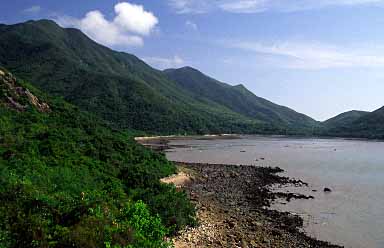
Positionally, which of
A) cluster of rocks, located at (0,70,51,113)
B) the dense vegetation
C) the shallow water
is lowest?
the shallow water

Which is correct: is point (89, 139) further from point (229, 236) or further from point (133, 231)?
point (133, 231)

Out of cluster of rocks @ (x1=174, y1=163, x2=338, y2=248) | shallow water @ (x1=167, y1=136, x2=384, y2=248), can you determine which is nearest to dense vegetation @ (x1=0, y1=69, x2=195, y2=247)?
cluster of rocks @ (x1=174, y1=163, x2=338, y2=248)

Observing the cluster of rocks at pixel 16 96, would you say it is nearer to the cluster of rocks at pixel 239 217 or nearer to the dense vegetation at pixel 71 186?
the dense vegetation at pixel 71 186

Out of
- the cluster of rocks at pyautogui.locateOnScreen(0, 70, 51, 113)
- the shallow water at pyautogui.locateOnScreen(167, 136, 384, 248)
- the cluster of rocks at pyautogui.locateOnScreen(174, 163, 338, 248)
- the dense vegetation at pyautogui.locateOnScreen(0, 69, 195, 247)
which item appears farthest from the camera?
the cluster of rocks at pyautogui.locateOnScreen(0, 70, 51, 113)

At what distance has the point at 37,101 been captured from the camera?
48875 millimetres

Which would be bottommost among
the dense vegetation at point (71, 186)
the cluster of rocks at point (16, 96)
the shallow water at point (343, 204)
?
the shallow water at point (343, 204)

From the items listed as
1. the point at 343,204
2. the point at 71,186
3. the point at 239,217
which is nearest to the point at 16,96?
the point at 71,186

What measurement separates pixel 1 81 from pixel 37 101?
5248 mm

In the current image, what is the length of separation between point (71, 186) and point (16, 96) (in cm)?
2397

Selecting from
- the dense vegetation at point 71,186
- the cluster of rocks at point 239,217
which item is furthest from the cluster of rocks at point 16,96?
the cluster of rocks at point 239,217

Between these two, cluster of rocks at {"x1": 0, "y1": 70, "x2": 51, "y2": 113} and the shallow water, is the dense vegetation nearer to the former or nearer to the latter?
cluster of rocks at {"x1": 0, "y1": 70, "x2": 51, "y2": 113}

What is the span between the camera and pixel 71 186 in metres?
26.5

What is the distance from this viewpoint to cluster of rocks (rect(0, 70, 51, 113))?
43.9m

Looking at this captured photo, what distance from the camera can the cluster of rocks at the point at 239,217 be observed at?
25.8 metres
